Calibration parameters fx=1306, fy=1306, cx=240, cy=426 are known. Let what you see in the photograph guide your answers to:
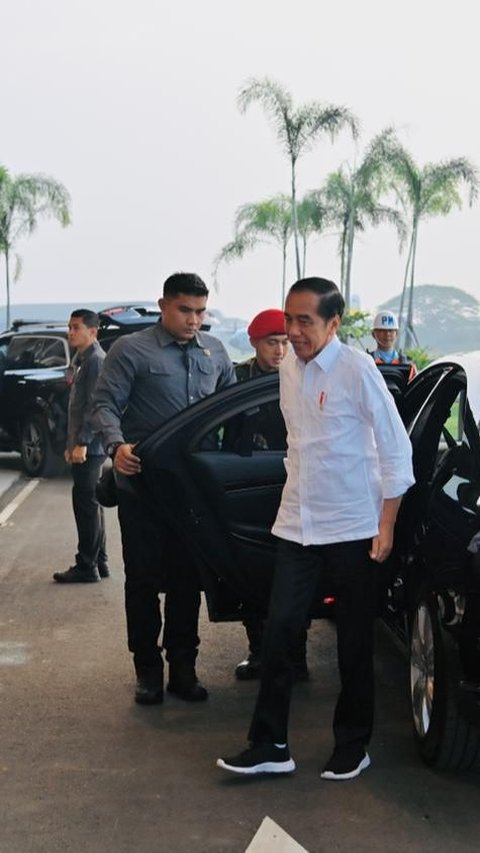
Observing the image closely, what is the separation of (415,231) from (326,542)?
101 ft

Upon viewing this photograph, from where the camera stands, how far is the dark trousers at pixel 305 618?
4.57m

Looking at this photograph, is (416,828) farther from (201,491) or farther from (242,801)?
(201,491)

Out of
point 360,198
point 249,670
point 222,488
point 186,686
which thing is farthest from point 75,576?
point 360,198

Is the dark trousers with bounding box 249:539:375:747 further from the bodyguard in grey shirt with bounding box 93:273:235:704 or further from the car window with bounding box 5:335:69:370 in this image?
the car window with bounding box 5:335:69:370

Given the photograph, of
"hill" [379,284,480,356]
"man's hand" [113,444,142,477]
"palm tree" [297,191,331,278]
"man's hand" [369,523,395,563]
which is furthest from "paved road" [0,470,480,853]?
"palm tree" [297,191,331,278]

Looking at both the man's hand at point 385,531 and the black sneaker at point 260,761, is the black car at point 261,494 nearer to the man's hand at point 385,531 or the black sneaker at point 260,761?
the man's hand at point 385,531

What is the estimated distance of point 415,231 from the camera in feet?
113

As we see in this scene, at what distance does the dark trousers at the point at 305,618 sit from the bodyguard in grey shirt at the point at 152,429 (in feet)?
3.36

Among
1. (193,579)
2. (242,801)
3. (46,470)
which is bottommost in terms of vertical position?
(46,470)

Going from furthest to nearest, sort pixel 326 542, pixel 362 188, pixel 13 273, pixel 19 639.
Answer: pixel 13 273 → pixel 362 188 → pixel 19 639 → pixel 326 542

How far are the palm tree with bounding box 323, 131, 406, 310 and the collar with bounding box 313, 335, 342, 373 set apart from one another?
28265mm

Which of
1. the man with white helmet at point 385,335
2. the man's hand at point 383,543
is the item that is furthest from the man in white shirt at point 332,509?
the man with white helmet at point 385,335

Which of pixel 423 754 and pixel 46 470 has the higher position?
pixel 423 754

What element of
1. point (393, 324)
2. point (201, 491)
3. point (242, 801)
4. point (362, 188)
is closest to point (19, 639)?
point (201, 491)
